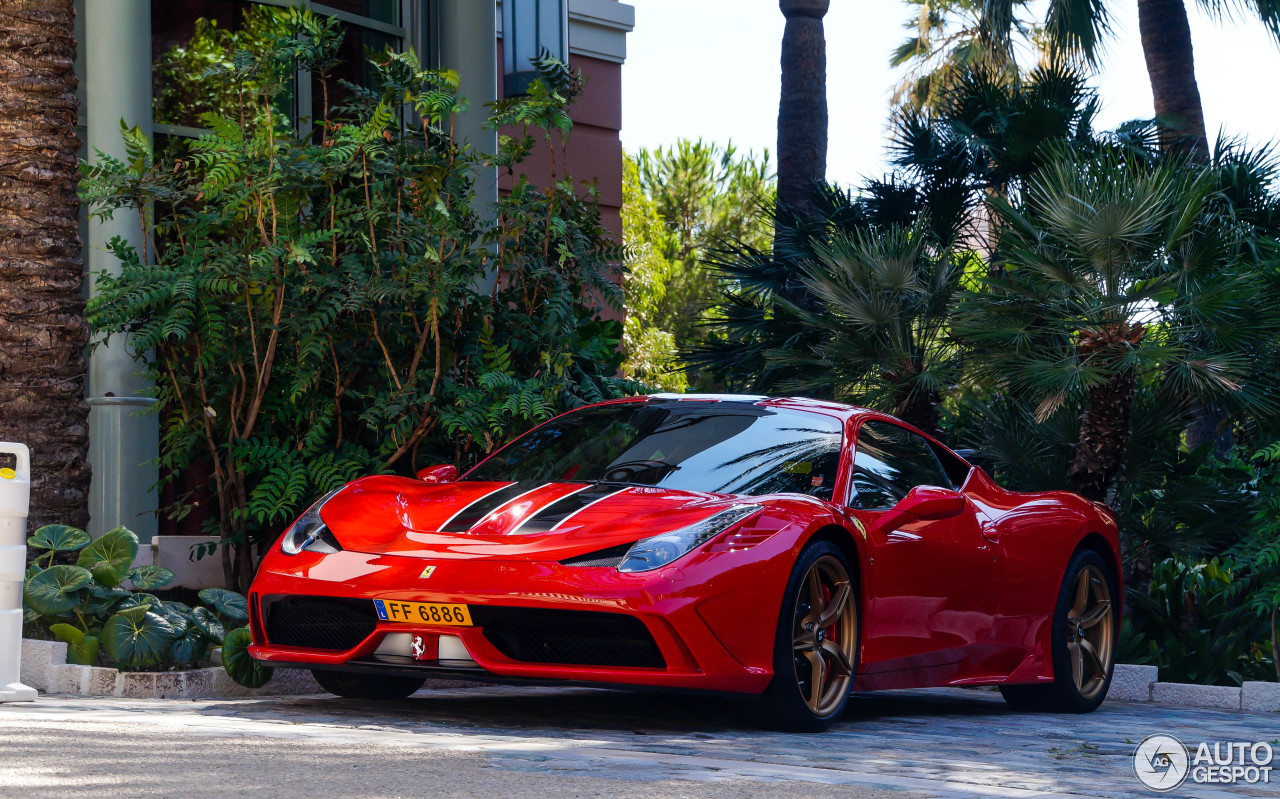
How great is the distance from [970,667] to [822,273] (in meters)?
5.37

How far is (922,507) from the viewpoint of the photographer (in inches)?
236

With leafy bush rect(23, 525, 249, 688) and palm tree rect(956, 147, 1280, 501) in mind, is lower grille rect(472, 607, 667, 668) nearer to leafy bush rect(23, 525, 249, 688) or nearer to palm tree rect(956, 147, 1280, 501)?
leafy bush rect(23, 525, 249, 688)

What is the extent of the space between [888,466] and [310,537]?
2.42m

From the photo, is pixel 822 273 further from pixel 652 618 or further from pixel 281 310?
pixel 652 618

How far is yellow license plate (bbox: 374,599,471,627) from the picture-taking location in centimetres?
497

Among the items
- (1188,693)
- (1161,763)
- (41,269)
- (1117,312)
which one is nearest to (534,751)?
(1161,763)

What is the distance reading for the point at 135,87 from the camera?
8156mm

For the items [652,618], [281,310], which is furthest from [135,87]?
[652,618]

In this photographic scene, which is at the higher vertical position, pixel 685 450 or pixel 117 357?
pixel 117 357

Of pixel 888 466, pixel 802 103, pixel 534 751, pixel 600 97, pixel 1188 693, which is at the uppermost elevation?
pixel 802 103

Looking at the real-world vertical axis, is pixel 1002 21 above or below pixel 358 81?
above

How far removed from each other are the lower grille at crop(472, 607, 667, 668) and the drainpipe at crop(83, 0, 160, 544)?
351 cm

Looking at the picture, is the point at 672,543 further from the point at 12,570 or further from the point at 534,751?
the point at 12,570

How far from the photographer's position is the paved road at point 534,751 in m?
3.60
